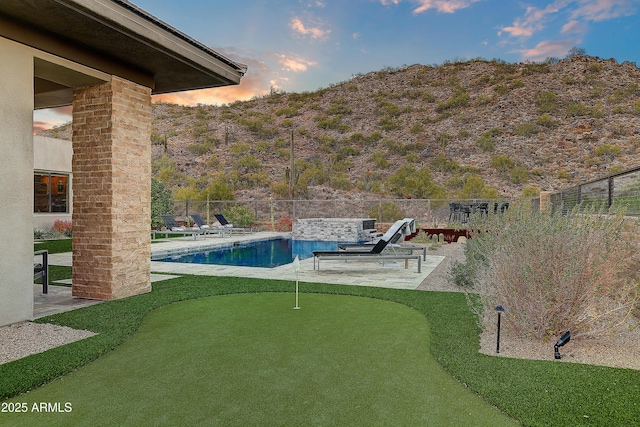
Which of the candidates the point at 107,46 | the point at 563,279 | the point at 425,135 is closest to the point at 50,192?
the point at 107,46

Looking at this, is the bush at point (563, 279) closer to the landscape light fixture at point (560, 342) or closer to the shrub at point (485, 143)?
the landscape light fixture at point (560, 342)

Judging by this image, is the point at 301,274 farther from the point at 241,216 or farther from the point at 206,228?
the point at 241,216

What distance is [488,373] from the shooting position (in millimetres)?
3303

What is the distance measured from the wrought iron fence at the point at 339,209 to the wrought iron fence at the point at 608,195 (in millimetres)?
8767

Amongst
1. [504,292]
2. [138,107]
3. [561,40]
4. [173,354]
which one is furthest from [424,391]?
[561,40]

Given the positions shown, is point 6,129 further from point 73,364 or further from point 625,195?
point 625,195

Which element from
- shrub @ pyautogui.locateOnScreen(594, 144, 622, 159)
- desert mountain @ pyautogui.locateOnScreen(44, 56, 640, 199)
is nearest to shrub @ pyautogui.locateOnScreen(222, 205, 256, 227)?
desert mountain @ pyautogui.locateOnScreen(44, 56, 640, 199)

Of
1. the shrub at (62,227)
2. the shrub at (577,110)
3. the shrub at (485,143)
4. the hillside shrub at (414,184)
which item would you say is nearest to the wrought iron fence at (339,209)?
the hillside shrub at (414,184)

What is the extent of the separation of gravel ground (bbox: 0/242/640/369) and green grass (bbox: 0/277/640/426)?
140 millimetres

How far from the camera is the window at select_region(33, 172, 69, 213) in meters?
17.2

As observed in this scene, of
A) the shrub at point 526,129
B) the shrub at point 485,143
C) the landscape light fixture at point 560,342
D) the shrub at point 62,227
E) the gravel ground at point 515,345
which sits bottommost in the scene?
the gravel ground at point 515,345

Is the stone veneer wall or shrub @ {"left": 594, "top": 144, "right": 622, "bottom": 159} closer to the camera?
the stone veneer wall

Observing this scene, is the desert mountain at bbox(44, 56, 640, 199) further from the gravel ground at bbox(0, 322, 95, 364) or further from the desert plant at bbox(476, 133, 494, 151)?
the gravel ground at bbox(0, 322, 95, 364)

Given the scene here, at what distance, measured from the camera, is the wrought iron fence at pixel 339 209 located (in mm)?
20525
